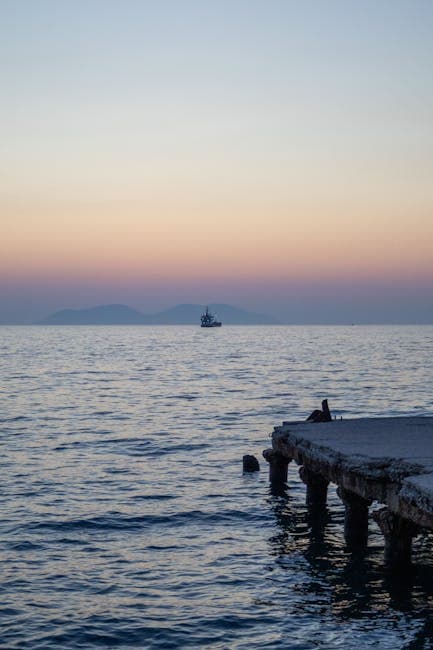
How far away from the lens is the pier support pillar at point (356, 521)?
1669 centimetres

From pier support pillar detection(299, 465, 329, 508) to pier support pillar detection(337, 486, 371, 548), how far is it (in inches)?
129

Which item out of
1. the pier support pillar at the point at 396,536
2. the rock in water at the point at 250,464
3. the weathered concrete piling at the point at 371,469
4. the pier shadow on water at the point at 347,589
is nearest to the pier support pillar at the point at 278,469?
the weathered concrete piling at the point at 371,469

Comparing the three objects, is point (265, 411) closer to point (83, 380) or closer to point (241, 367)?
point (83, 380)

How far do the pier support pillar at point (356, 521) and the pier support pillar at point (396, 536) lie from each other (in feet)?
6.14

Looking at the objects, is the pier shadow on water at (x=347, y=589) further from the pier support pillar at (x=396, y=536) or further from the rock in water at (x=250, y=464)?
the rock in water at (x=250, y=464)

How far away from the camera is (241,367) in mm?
90438

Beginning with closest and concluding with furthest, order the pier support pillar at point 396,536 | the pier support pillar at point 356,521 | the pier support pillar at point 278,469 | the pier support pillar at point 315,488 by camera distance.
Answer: the pier support pillar at point 396,536, the pier support pillar at point 356,521, the pier support pillar at point 315,488, the pier support pillar at point 278,469

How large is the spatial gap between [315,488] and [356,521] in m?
3.67

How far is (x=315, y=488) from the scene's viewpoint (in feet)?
67.3

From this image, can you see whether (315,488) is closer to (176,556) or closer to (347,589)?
(176,556)

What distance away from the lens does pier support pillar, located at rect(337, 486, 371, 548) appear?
16688mm

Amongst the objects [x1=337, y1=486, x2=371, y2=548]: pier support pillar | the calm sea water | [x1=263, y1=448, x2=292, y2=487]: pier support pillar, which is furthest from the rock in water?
[x1=337, y1=486, x2=371, y2=548]: pier support pillar

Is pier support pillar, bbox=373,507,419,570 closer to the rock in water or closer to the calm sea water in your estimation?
the calm sea water

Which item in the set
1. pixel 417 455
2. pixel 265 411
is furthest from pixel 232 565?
pixel 265 411
